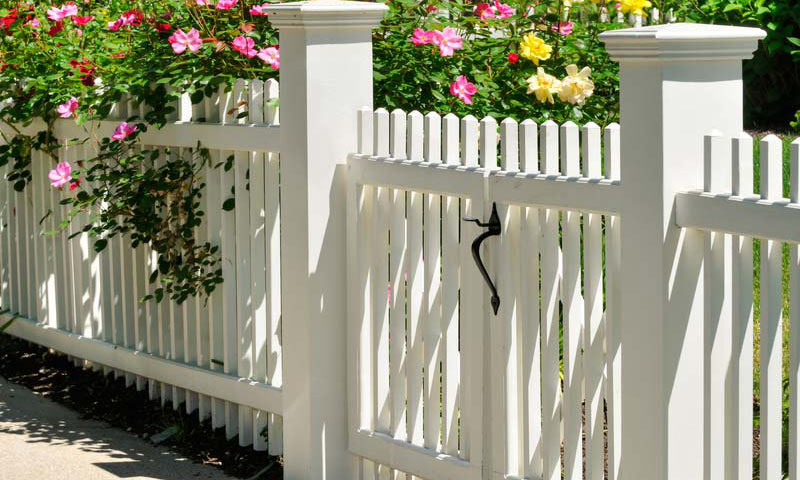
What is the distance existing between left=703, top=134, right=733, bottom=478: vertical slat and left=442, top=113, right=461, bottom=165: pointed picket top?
1033 millimetres

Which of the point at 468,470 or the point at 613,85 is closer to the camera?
the point at 468,470

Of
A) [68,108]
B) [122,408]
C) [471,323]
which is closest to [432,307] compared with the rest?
[471,323]

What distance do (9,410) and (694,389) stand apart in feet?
11.3

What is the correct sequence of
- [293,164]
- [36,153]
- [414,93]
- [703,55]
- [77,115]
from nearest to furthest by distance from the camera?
[703,55]
[293,164]
[414,93]
[77,115]
[36,153]

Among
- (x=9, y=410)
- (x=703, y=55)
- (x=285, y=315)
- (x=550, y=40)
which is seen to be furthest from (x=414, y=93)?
(x=9, y=410)

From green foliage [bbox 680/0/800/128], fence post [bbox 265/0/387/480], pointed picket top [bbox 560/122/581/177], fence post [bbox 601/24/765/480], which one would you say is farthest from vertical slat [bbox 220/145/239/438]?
green foliage [bbox 680/0/800/128]

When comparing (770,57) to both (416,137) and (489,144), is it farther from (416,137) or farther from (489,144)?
(489,144)

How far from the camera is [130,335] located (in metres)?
5.63

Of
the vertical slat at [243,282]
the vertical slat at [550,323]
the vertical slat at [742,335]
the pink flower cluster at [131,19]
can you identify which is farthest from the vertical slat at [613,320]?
the pink flower cluster at [131,19]

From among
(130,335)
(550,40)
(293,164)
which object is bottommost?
(130,335)

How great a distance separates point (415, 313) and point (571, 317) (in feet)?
2.36

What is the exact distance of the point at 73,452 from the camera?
5.04 meters

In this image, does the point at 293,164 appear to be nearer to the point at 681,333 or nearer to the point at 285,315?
the point at 285,315

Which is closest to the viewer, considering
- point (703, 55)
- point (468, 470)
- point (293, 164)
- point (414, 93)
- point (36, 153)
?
point (703, 55)
